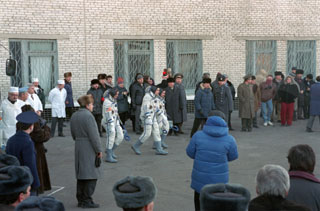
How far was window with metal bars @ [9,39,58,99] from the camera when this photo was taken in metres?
17.6

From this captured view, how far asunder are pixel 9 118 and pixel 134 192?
7.18 m

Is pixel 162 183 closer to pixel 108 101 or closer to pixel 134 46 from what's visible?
pixel 108 101

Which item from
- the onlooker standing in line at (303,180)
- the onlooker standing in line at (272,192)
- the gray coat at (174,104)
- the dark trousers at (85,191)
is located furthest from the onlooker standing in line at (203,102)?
the onlooker standing in line at (272,192)

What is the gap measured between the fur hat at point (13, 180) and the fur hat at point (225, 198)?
5.30 ft

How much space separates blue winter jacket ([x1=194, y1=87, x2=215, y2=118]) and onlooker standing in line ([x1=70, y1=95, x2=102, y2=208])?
6.71 meters

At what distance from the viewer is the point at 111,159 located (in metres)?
11.2

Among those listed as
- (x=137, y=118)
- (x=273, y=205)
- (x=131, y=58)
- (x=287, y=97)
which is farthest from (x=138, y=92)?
(x=273, y=205)

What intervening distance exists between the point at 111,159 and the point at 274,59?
13451 mm

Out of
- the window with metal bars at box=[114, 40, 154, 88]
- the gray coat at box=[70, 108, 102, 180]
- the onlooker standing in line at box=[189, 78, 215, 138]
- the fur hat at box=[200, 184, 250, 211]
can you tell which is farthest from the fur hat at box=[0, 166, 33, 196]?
the window with metal bars at box=[114, 40, 154, 88]

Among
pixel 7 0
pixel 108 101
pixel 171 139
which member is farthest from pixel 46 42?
pixel 108 101

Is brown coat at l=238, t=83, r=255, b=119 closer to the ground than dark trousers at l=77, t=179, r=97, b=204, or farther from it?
farther from it

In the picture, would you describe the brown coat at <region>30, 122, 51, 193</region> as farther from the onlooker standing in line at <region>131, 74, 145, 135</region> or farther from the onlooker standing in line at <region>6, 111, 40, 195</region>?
the onlooker standing in line at <region>131, 74, 145, 135</region>

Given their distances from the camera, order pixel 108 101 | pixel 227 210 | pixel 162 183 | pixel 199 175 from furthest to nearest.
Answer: pixel 108 101, pixel 162 183, pixel 199 175, pixel 227 210

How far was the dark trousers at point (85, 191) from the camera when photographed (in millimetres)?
7734
